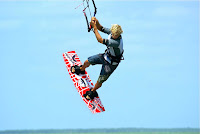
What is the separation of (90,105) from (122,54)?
2.02m

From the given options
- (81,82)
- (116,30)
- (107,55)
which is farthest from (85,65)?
(116,30)

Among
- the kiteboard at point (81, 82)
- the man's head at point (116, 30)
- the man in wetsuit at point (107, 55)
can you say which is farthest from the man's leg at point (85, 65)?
the man's head at point (116, 30)

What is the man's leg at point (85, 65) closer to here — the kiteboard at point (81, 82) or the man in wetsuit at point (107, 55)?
the man in wetsuit at point (107, 55)

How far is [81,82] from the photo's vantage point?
48.3 ft

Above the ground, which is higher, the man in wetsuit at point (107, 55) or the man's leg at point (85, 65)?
the man in wetsuit at point (107, 55)

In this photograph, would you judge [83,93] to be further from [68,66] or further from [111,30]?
[111,30]

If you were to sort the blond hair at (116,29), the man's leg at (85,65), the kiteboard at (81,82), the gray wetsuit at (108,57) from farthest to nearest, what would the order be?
the kiteboard at (81,82) → the man's leg at (85,65) → the gray wetsuit at (108,57) → the blond hair at (116,29)

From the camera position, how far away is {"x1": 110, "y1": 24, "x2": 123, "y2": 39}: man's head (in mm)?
12562

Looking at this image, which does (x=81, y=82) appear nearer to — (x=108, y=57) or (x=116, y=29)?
(x=108, y=57)

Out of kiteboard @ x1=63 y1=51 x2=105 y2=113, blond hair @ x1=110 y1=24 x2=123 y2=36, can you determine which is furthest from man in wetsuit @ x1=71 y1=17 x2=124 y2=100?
kiteboard @ x1=63 y1=51 x2=105 y2=113

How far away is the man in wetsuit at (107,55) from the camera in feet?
41.3
